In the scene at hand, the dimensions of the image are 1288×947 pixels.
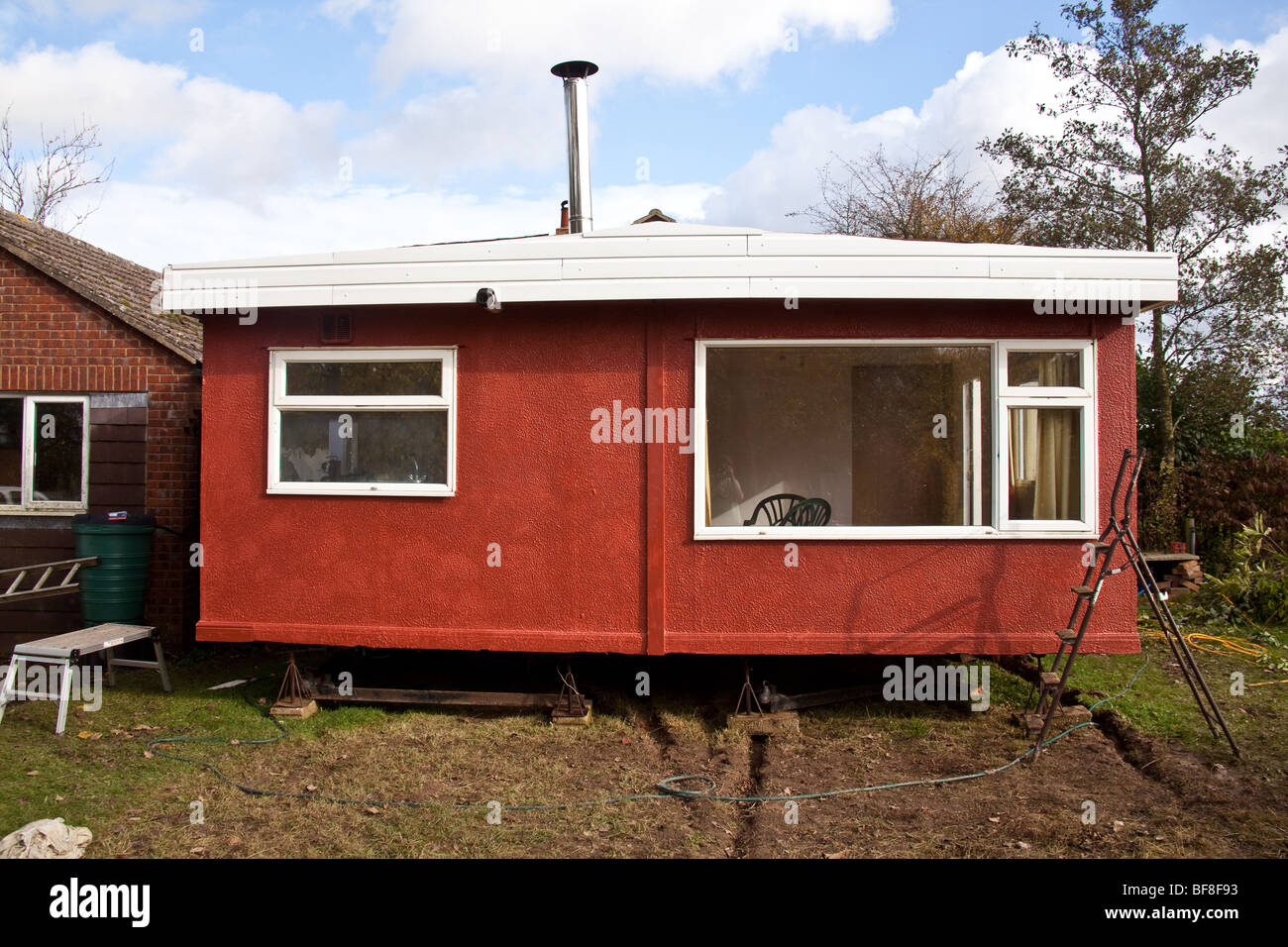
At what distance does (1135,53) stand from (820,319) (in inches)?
469

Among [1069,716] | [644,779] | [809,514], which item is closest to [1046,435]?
[1069,716]

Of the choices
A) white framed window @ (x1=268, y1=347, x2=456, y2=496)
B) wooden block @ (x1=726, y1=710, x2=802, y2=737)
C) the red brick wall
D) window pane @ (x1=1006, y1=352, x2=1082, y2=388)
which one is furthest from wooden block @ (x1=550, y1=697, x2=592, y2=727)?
the red brick wall

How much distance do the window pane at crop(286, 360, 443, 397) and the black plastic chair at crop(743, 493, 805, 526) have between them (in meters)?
2.81

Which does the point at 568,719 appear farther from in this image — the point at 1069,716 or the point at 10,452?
the point at 10,452

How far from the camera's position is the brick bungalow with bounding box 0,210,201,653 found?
795 cm

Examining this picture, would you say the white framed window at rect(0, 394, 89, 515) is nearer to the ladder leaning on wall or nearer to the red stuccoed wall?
the red stuccoed wall

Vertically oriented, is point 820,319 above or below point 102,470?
above

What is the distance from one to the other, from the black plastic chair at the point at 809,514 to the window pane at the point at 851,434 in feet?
0.04

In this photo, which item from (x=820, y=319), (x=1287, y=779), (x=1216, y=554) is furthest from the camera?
(x=1216, y=554)

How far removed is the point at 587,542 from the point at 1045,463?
2.93m

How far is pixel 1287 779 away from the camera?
4.74 metres

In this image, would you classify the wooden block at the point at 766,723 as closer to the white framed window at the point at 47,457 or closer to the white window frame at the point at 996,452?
the white window frame at the point at 996,452
